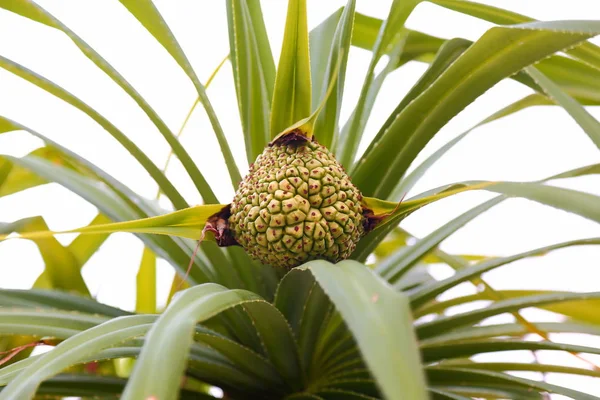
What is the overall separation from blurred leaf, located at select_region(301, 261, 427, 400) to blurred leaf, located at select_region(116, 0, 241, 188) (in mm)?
376

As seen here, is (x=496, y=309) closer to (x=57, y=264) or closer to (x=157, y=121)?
(x=157, y=121)

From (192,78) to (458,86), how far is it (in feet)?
1.18

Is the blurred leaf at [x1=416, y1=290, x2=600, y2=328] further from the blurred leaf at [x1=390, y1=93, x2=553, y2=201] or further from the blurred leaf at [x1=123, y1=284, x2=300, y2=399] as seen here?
the blurred leaf at [x1=123, y1=284, x2=300, y2=399]

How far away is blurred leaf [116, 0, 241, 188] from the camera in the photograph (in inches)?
26.9

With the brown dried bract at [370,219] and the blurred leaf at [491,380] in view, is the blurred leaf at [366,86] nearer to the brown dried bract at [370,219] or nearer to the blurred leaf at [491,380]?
the brown dried bract at [370,219]

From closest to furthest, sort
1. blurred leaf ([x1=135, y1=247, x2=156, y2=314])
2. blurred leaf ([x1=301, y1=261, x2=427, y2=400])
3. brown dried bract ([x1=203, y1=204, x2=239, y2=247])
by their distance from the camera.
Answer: blurred leaf ([x1=301, y1=261, x2=427, y2=400]), brown dried bract ([x1=203, y1=204, x2=239, y2=247]), blurred leaf ([x1=135, y1=247, x2=156, y2=314])

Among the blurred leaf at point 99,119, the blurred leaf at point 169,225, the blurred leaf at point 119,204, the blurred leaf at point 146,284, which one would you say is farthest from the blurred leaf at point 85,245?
the blurred leaf at point 169,225

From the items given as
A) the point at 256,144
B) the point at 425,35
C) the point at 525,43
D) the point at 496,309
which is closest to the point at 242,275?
the point at 256,144

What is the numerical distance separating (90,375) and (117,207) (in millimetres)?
242

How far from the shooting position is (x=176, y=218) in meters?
0.49

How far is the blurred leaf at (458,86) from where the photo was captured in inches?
20.5

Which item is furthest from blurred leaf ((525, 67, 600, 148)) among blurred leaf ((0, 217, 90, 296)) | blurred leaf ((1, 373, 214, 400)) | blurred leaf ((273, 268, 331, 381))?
blurred leaf ((0, 217, 90, 296))

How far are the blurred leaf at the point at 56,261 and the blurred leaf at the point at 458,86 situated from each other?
53 centimetres

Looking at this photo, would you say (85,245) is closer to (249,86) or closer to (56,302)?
(56,302)
